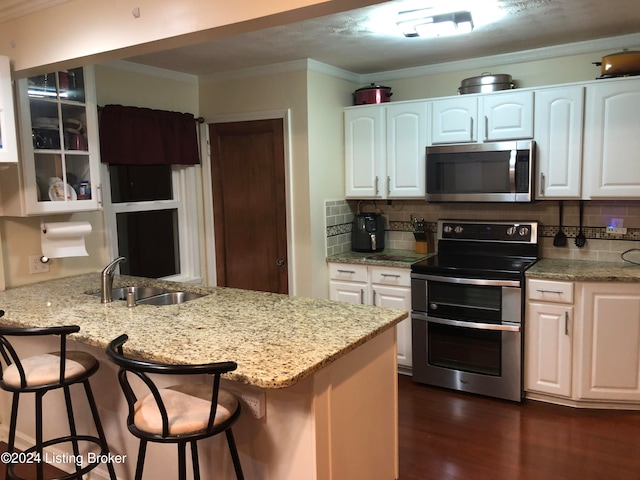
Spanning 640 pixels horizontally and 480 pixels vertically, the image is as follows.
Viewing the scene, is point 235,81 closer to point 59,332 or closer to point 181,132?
point 181,132

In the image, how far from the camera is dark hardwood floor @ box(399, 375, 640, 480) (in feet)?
8.77

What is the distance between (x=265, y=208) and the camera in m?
4.18

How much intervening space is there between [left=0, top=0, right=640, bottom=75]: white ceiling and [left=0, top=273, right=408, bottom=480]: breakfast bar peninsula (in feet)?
5.04

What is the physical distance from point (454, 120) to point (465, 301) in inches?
51.5

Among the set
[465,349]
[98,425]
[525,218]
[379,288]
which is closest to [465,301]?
[465,349]

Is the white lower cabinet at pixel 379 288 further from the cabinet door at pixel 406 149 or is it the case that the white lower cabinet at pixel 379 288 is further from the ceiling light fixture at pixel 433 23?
the ceiling light fixture at pixel 433 23

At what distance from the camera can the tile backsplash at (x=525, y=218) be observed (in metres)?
3.60

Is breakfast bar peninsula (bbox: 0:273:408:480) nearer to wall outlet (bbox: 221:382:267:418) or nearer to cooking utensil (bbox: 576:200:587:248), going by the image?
wall outlet (bbox: 221:382:267:418)

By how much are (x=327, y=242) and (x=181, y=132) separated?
143 centimetres

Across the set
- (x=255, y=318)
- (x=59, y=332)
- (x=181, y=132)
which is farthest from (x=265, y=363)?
(x=181, y=132)

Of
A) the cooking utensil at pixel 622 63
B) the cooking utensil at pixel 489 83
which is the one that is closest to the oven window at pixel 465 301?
the cooking utensil at pixel 489 83

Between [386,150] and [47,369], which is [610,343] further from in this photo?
[47,369]

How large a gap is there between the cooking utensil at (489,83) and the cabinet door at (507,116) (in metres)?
0.07

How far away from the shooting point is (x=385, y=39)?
3.33m
